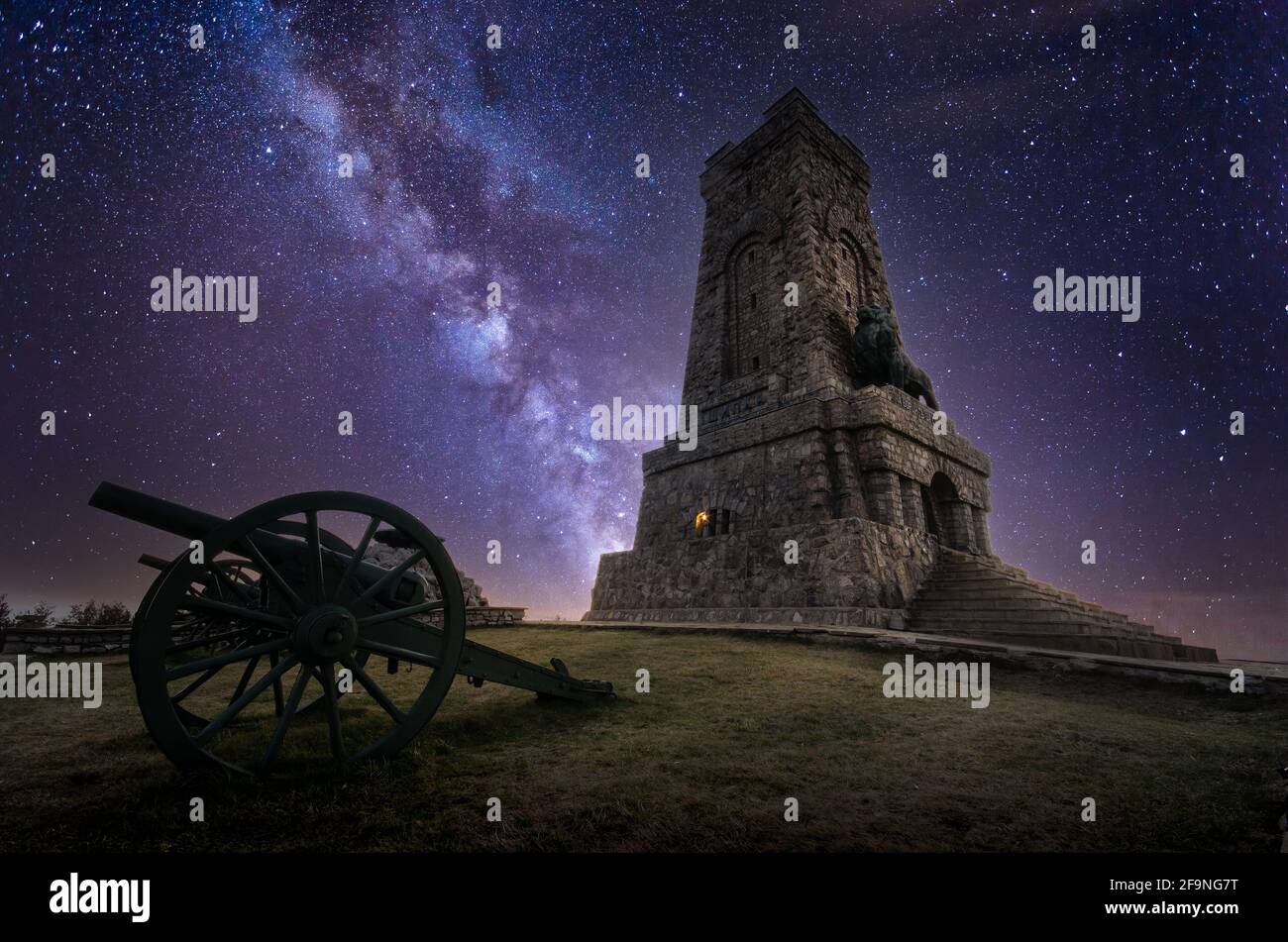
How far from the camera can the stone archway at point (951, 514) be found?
14.8m

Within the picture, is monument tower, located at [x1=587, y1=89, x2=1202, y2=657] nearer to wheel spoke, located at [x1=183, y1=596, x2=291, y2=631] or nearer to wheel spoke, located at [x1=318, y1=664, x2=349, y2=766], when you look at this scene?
wheel spoke, located at [x1=318, y1=664, x2=349, y2=766]

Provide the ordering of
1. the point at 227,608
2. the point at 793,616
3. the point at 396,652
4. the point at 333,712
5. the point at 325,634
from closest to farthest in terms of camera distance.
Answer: the point at 227,608 < the point at 333,712 < the point at 325,634 < the point at 396,652 < the point at 793,616

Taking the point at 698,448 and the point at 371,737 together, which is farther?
the point at 698,448

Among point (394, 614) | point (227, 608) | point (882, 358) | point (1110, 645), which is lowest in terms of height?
point (1110, 645)

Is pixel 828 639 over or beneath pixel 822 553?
beneath

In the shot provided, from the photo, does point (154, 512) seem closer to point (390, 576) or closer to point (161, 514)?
point (161, 514)

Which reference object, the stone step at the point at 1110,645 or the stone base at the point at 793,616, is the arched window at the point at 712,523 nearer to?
the stone base at the point at 793,616

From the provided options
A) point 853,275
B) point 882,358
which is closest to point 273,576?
point 882,358

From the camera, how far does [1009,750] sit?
12.8 ft

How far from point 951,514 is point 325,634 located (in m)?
16.0

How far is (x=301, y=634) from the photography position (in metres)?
3.02

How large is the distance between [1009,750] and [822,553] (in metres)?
7.58
